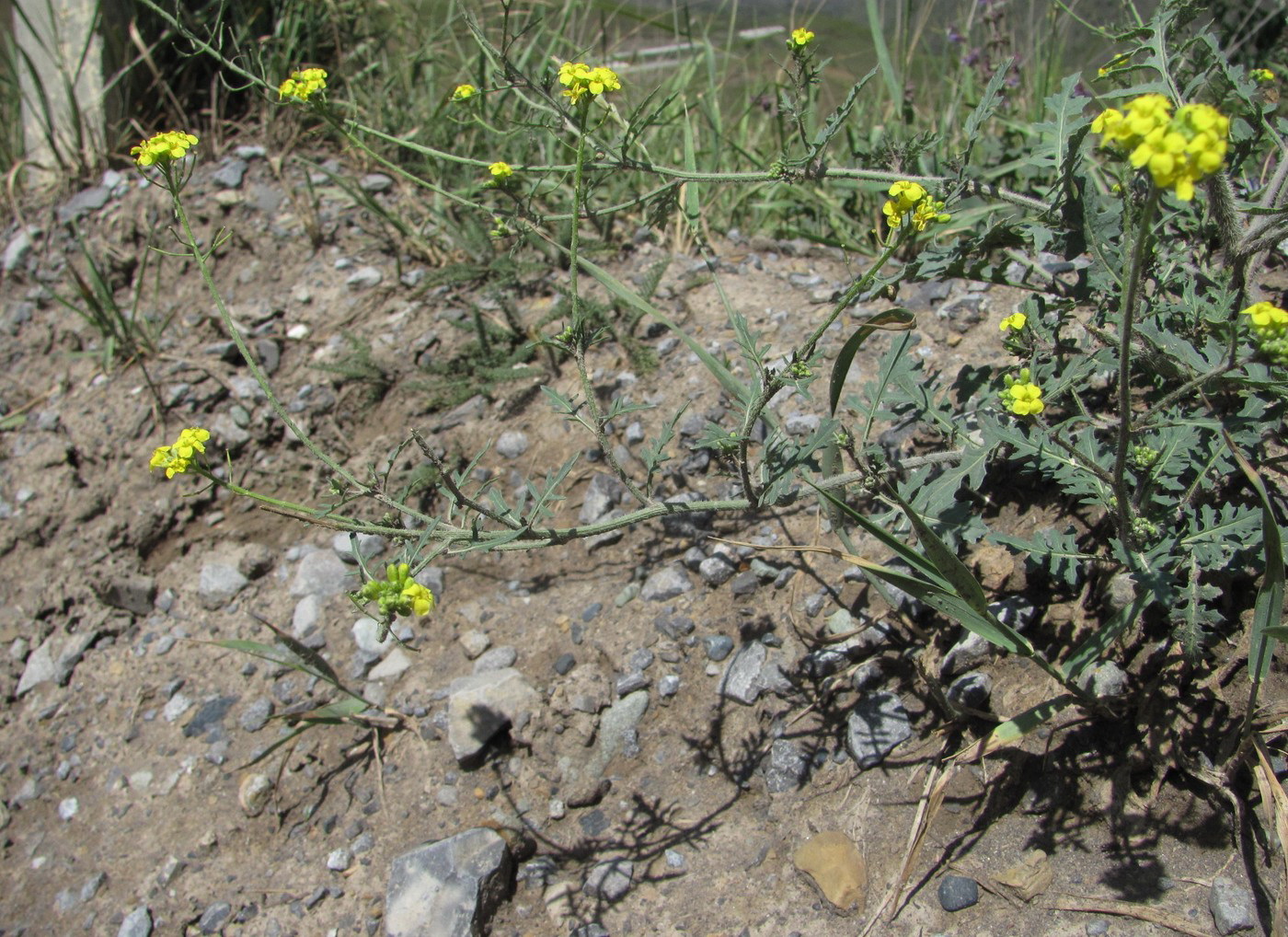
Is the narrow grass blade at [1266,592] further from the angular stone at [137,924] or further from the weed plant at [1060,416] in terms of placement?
the angular stone at [137,924]

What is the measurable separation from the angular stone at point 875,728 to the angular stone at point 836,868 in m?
0.19

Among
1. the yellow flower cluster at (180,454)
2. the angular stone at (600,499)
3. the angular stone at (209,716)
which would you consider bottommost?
the angular stone at (209,716)

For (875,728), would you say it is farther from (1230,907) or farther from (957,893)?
(1230,907)

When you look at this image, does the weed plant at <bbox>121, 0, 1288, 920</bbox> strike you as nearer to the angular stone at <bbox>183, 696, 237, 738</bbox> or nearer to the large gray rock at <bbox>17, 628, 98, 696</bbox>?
the angular stone at <bbox>183, 696, 237, 738</bbox>

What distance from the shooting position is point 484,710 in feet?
7.91

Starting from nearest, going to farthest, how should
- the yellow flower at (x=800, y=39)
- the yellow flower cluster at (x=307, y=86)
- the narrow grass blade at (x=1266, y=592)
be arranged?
the narrow grass blade at (x=1266, y=592), the yellow flower at (x=800, y=39), the yellow flower cluster at (x=307, y=86)

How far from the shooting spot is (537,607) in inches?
106

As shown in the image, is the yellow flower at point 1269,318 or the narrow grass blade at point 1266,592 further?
the narrow grass blade at point 1266,592

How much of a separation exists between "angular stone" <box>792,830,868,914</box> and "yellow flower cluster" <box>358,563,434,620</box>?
3.31 feet

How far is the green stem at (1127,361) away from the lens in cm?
122

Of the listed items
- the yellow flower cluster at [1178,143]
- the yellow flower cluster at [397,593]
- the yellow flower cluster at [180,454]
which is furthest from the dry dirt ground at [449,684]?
the yellow flower cluster at [1178,143]

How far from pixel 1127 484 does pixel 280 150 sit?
3811mm

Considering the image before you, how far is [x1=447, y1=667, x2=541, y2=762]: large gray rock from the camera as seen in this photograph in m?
2.38

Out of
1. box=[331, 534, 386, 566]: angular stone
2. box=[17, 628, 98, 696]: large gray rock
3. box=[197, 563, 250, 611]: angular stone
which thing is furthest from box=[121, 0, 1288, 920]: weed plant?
box=[17, 628, 98, 696]: large gray rock
